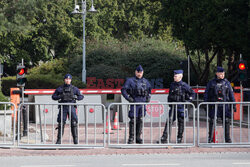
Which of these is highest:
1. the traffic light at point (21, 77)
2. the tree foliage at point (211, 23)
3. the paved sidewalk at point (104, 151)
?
the tree foliage at point (211, 23)

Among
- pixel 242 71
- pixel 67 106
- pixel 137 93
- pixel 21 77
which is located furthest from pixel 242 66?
pixel 67 106

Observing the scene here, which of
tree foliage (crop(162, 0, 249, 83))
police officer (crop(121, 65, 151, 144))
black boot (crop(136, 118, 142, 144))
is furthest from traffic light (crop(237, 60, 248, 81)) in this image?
tree foliage (crop(162, 0, 249, 83))

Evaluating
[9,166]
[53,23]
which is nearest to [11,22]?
[9,166]

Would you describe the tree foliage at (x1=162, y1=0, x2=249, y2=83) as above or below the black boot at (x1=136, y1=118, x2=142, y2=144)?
above

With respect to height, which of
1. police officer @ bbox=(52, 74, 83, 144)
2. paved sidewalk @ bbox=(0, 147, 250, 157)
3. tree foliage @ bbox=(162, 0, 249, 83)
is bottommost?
paved sidewalk @ bbox=(0, 147, 250, 157)

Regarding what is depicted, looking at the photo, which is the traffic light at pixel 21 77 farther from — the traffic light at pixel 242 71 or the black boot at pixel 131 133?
the traffic light at pixel 242 71

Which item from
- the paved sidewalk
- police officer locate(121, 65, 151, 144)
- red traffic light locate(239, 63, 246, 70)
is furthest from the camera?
red traffic light locate(239, 63, 246, 70)

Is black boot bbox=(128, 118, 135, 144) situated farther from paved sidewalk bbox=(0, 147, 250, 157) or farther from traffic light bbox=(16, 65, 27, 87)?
traffic light bbox=(16, 65, 27, 87)

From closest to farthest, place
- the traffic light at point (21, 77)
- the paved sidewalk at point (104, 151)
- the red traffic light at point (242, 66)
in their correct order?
1. the paved sidewalk at point (104, 151)
2. the traffic light at point (21, 77)
3. the red traffic light at point (242, 66)

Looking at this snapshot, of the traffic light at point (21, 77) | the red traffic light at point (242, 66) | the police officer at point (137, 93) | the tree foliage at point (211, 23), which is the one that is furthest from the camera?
the tree foliage at point (211, 23)

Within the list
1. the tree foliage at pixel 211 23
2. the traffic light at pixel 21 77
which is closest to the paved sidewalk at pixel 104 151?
the traffic light at pixel 21 77

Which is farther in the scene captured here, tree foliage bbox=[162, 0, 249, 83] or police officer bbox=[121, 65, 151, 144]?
tree foliage bbox=[162, 0, 249, 83]

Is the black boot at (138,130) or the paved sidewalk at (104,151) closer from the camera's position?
the paved sidewalk at (104,151)

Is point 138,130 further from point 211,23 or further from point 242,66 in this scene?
point 211,23
